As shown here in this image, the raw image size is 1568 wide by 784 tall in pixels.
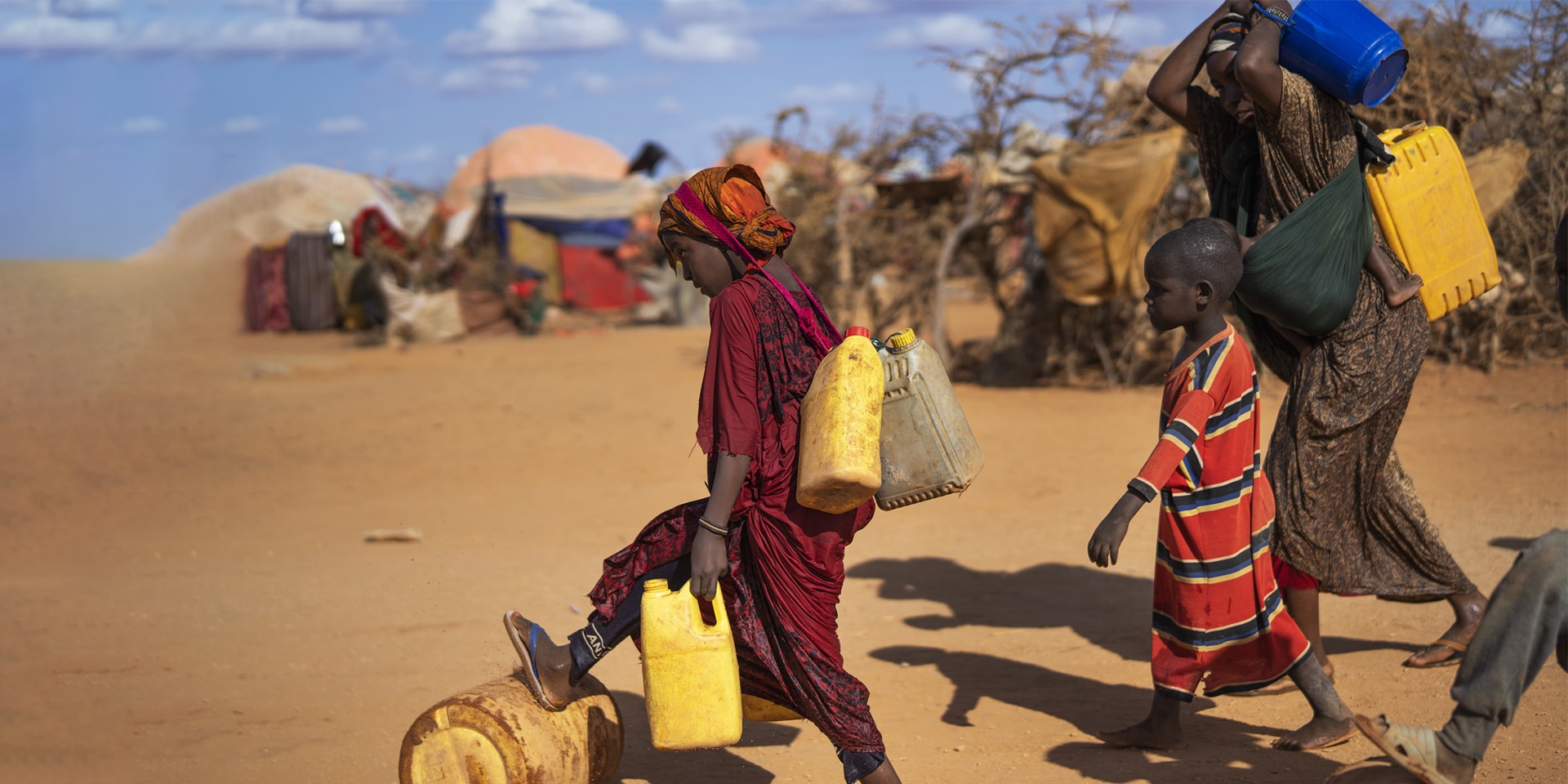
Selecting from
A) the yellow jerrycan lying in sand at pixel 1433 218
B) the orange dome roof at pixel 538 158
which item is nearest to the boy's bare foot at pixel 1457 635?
the yellow jerrycan lying in sand at pixel 1433 218

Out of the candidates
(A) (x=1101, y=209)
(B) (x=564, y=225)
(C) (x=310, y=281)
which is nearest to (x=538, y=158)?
(B) (x=564, y=225)

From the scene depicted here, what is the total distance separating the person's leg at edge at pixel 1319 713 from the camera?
312 centimetres

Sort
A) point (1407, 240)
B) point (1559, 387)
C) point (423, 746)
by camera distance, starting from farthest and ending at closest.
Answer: point (1559, 387) → point (1407, 240) → point (423, 746)

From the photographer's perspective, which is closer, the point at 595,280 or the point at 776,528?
the point at 776,528

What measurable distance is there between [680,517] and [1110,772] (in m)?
1.42

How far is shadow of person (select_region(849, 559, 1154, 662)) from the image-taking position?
15.6 feet

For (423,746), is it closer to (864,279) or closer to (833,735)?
(833,735)

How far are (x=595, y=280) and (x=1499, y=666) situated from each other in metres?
22.3

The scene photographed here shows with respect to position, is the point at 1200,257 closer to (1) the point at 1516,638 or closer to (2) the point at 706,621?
(1) the point at 1516,638

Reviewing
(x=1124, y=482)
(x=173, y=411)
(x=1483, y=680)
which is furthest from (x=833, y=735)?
(x=173, y=411)

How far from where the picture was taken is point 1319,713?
3203 mm

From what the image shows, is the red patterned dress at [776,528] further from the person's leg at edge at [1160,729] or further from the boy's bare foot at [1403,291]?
the boy's bare foot at [1403,291]

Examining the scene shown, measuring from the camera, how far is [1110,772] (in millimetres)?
3252

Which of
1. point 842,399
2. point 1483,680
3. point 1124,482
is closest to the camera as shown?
point 1483,680
